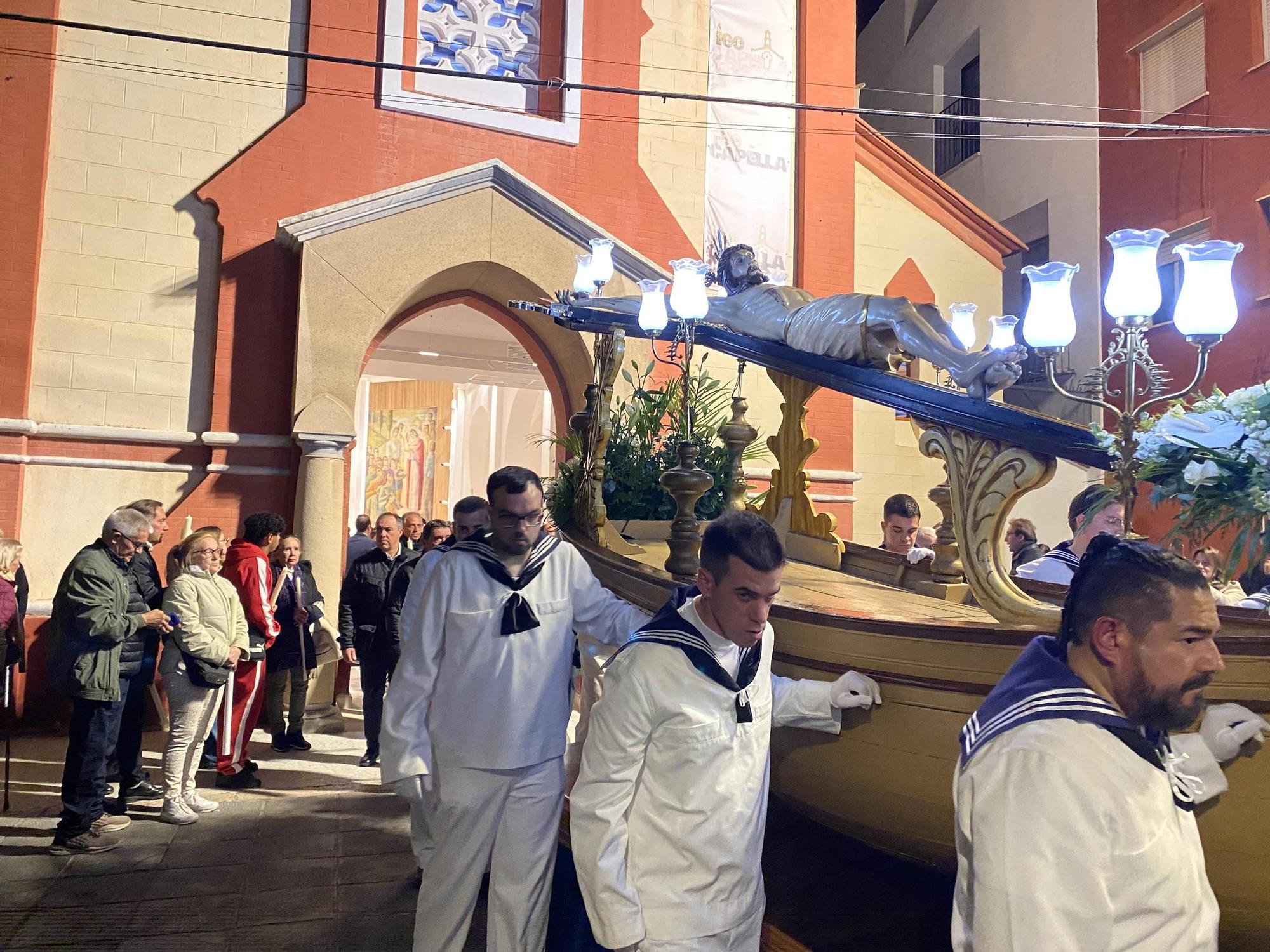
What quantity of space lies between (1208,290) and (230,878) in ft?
14.7

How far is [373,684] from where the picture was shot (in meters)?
6.50

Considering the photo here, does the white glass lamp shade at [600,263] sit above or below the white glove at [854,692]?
above

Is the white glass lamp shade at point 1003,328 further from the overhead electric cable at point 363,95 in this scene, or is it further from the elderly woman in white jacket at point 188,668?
the elderly woman in white jacket at point 188,668

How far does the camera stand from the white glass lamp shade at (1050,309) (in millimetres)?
3002

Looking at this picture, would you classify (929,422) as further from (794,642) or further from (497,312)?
(497,312)

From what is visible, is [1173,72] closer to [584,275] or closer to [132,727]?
[584,275]

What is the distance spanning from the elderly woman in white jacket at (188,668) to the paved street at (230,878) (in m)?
0.21

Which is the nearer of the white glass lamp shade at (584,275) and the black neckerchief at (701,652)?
the black neckerchief at (701,652)

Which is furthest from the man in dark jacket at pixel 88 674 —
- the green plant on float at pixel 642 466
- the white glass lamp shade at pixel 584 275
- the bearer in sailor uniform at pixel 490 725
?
the white glass lamp shade at pixel 584 275

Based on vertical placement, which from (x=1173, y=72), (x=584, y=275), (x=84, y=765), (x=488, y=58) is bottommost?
(x=84, y=765)

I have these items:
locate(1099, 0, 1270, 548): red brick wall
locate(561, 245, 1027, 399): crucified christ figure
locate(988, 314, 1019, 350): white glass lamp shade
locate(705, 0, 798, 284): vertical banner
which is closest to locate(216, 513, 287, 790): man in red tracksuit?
locate(561, 245, 1027, 399): crucified christ figure

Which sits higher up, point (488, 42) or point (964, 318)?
point (488, 42)

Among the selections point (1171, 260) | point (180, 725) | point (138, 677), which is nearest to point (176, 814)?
point (180, 725)

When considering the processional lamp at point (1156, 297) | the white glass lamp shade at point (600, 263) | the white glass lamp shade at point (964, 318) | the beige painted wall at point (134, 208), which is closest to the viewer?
the processional lamp at point (1156, 297)
